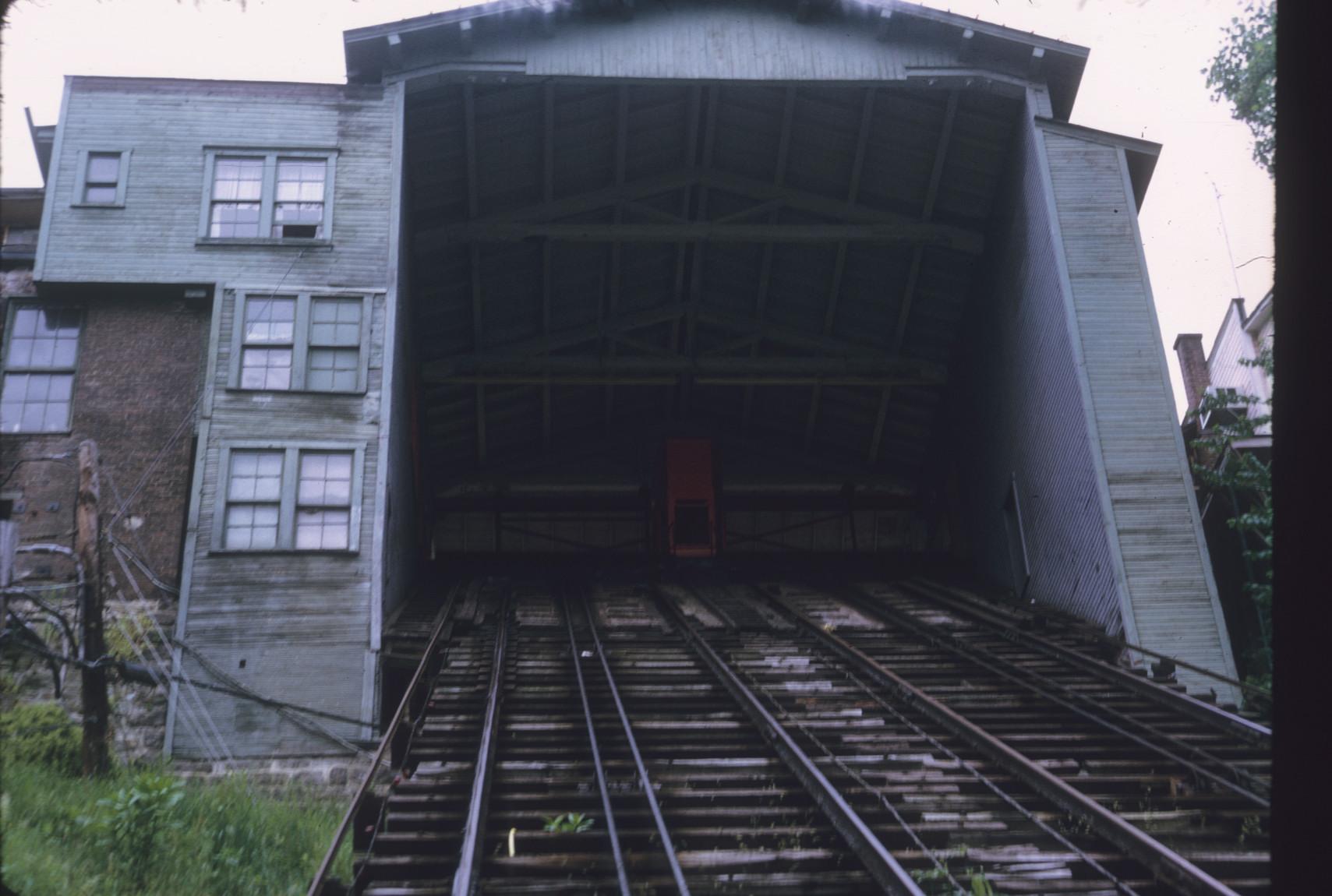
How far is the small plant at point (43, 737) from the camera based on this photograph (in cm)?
1149

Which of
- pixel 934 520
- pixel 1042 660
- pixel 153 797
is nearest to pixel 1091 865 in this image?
pixel 1042 660

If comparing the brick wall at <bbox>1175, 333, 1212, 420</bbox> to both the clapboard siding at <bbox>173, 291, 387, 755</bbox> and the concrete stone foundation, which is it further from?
the concrete stone foundation

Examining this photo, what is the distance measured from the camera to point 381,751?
7.42 meters

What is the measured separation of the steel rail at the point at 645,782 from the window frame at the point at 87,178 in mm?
9553

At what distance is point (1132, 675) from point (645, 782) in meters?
5.72

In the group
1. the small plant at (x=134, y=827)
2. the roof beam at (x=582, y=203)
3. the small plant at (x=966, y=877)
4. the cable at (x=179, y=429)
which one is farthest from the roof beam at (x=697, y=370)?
the small plant at (x=966, y=877)

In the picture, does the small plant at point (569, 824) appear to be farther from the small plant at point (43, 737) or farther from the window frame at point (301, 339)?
the window frame at point (301, 339)

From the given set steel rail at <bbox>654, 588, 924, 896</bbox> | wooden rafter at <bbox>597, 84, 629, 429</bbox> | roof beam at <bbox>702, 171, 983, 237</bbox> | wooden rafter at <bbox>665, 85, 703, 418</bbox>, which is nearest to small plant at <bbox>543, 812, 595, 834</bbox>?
steel rail at <bbox>654, 588, 924, 896</bbox>

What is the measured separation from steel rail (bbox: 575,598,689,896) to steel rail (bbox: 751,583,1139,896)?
4.74 feet

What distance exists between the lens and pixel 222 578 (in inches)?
516

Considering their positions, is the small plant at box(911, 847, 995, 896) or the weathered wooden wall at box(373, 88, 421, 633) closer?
the small plant at box(911, 847, 995, 896)

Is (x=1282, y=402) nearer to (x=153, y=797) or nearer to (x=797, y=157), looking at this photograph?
(x=153, y=797)

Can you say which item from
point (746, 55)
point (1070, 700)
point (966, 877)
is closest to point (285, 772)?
point (1070, 700)

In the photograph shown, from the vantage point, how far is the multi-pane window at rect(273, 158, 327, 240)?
14.9 metres
